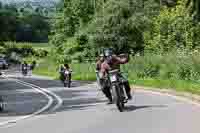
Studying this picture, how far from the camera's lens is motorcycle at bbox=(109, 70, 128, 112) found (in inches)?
675

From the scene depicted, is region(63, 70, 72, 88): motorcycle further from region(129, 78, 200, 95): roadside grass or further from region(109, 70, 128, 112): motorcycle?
region(109, 70, 128, 112): motorcycle

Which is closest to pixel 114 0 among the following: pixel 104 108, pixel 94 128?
pixel 104 108

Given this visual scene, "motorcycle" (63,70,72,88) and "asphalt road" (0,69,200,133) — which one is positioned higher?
"asphalt road" (0,69,200,133)

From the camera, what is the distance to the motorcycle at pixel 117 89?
1716 centimetres

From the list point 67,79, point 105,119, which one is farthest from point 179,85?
point 105,119

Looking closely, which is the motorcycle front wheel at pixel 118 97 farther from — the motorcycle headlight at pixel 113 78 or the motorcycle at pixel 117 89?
the motorcycle headlight at pixel 113 78

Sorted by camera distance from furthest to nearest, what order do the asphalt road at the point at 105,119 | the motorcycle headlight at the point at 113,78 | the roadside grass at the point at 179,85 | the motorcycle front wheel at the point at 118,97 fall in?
the roadside grass at the point at 179,85 < the motorcycle headlight at the point at 113,78 < the motorcycle front wheel at the point at 118,97 < the asphalt road at the point at 105,119

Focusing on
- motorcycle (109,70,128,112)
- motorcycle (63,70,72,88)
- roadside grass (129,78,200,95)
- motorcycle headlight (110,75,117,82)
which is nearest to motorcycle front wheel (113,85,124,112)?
motorcycle (109,70,128,112)

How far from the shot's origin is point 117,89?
17.3m

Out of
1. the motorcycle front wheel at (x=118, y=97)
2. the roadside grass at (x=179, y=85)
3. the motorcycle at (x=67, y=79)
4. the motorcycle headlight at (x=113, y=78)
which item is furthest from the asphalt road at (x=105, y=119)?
the motorcycle at (x=67, y=79)

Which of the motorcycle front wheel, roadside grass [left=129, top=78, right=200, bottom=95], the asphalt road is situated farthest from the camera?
roadside grass [left=129, top=78, right=200, bottom=95]

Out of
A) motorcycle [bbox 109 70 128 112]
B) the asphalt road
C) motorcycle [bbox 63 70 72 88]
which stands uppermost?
motorcycle [bbox 109 70 128 112]

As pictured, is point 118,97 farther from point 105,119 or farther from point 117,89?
point 105,119

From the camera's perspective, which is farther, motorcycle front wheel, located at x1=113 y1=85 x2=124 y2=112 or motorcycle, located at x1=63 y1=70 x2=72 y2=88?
motorcycle, located at x1=63 y1=70 x2=72 y2=88
